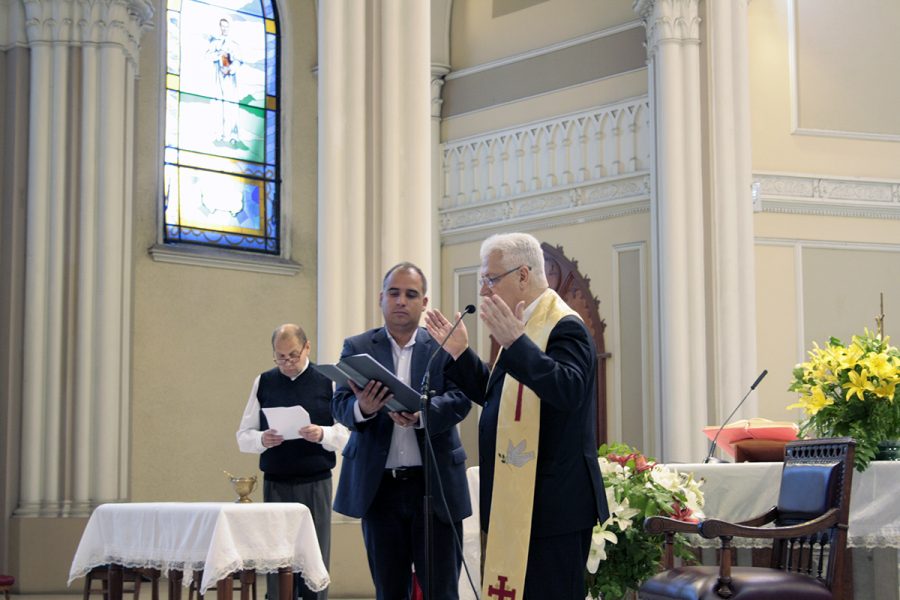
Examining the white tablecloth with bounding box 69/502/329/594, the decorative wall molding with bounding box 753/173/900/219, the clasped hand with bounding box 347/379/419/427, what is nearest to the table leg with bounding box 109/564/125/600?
the white tablecloth with bounding box 69/502/329/594

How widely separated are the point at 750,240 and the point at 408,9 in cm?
408

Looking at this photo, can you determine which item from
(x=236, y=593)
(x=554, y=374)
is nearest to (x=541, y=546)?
(x=554, y=374)

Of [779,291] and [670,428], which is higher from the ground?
[779,291]

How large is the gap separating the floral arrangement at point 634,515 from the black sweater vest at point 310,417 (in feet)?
4.83

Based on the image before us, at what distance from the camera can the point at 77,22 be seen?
9469 millimetres

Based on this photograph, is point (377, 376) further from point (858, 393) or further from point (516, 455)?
point (858, 393)

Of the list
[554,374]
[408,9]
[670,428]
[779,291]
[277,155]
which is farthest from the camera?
[277,155]

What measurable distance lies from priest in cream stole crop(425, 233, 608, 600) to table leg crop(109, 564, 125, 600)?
2375 mm

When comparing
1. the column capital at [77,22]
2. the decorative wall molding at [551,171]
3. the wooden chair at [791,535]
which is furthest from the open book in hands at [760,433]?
the column capital at [77,22]

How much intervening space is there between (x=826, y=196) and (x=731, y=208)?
124 cm

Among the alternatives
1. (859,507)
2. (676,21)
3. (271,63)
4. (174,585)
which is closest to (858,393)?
(859,507)

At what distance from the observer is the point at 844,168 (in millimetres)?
11461

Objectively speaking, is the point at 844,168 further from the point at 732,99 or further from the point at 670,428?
the point at 670,428

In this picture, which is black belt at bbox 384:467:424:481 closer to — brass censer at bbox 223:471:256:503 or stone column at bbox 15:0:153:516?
brass censer at bbox 223:471:256:503
